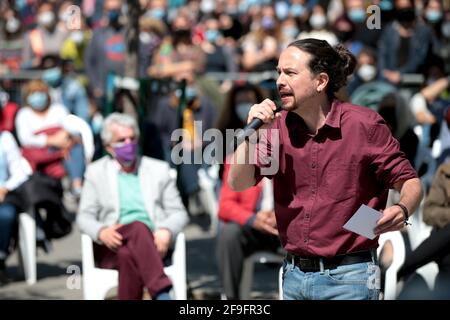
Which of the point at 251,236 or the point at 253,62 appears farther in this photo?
the point at 253,62

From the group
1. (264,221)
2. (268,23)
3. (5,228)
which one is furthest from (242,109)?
(268,23)

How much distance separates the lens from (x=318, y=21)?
16.9 meters

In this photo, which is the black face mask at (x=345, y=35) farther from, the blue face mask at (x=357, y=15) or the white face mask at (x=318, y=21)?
the white face mask at (x=318, y=21)

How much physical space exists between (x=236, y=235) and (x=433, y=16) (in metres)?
8.45

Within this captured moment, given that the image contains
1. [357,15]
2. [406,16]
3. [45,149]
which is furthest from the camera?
[357,15]

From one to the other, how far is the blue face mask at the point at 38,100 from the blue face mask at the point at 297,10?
6.94 metres

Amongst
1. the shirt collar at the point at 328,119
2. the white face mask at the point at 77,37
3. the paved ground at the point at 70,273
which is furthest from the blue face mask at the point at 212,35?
the shirt collar at the point at 328,119

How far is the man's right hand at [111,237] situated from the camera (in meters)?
7.37

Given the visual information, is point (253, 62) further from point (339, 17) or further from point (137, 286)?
point (137, 286)

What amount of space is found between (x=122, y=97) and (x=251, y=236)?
6.88 feet

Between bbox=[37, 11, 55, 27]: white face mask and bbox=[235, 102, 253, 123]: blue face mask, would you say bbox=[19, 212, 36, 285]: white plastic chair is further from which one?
bbox=[37, 11, 55, 27]: white face mask

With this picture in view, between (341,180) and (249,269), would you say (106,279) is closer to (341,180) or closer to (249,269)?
(249,269)

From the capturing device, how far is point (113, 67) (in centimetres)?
1423

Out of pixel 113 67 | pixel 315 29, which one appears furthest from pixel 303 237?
pixel 315 29
